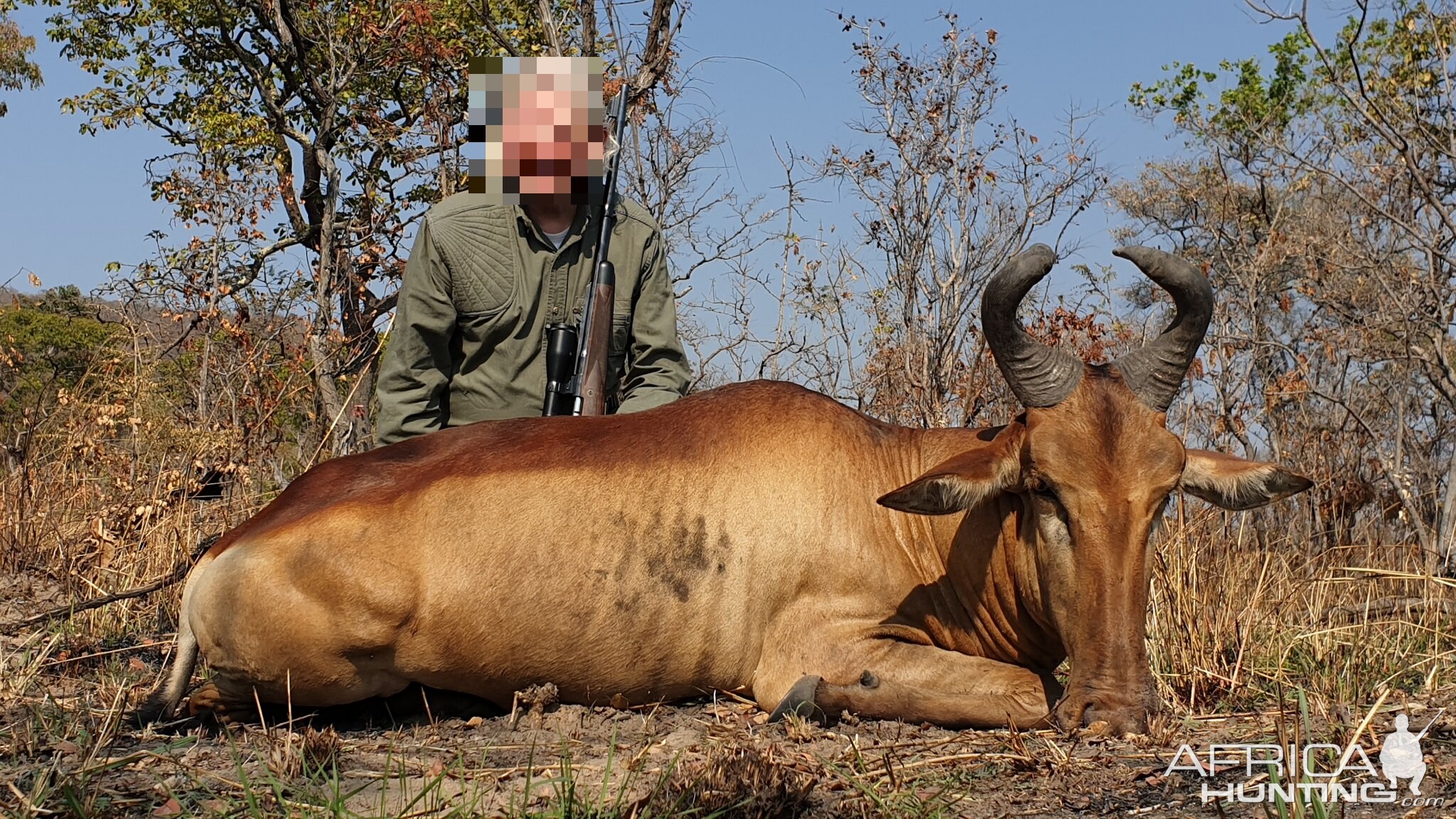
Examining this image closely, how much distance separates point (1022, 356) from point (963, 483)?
51 cm

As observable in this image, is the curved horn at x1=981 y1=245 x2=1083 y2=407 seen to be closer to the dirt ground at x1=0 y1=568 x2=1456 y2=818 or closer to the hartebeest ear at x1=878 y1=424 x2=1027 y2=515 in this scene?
the hartebeest ear at x1=878 y1=424 x2=1027 y2=515

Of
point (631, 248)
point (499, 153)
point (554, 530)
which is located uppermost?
point (499, 153)

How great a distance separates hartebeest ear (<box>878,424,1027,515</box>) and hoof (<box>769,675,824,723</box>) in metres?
0.69

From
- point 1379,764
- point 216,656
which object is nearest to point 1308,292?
point 1379,764

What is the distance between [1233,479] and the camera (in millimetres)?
4836

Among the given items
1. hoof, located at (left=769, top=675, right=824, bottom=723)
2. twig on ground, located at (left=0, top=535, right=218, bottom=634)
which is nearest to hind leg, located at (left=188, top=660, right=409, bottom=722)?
twig on ground, located at (left=0, top=535, right=218, bottom=634)

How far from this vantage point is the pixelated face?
6414mm

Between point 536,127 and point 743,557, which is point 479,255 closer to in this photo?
point 536,127

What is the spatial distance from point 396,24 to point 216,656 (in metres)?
13.7

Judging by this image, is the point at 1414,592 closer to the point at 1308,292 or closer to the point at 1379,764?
the point at 1379,764

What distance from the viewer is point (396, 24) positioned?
1698 cm

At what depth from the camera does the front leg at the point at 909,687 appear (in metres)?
4.63

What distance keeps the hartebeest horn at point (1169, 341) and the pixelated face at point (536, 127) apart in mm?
2752
